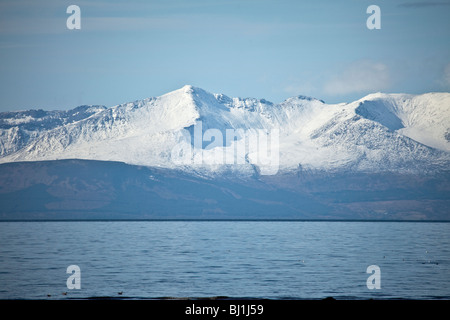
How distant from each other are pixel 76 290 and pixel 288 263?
1906 inches

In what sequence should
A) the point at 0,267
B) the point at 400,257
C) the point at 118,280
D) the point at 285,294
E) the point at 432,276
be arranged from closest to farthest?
the point at 285,294 → the point at 118,280 → the point at 432,276 → the point at 0,267 → the point at 400,257

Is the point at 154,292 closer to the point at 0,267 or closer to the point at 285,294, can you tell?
the point at 285,294

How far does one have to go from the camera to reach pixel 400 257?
482 ft

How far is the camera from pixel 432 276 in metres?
107

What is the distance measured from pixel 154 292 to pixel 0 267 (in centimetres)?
4107

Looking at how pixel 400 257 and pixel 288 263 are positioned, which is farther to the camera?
pixel 400 257

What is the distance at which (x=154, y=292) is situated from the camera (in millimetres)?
86062
